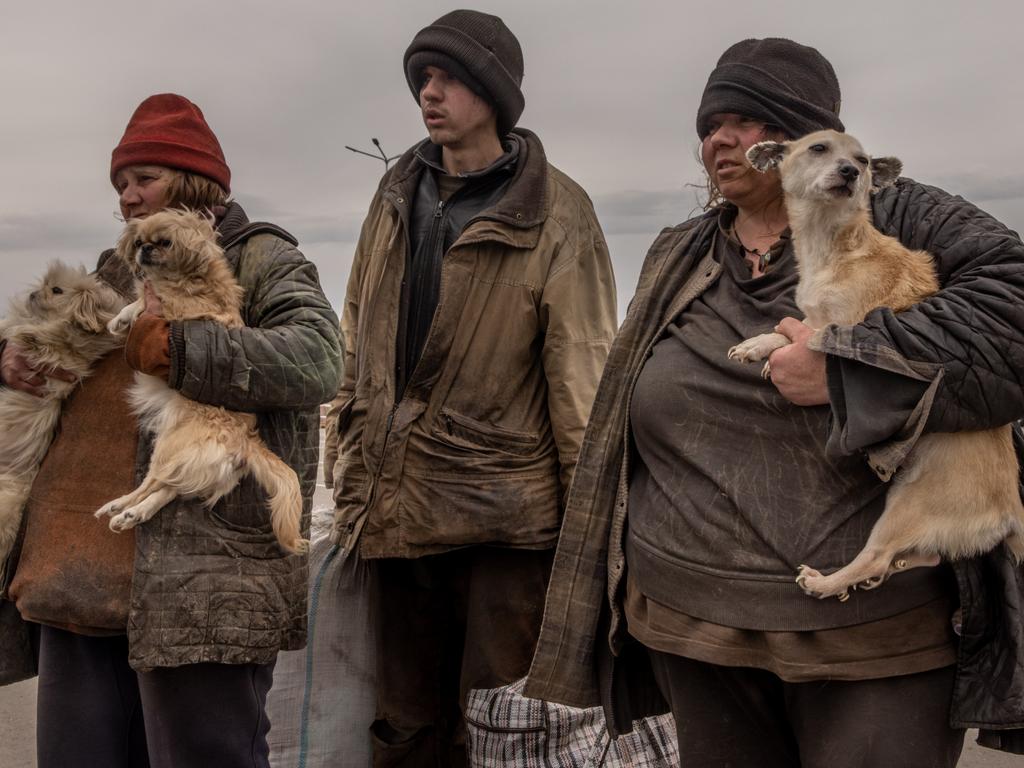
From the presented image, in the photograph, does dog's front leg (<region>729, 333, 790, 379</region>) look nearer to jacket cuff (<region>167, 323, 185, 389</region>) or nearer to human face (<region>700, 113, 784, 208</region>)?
human face (<region>700, 113, 784, 208</region>)

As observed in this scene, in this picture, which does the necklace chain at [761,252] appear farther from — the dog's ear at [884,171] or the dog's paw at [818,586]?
the dog's paw at [818,586]

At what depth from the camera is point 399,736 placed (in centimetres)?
287

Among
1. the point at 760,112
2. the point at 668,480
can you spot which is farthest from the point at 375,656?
the point at 760,112

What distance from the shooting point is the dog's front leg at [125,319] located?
219 cm

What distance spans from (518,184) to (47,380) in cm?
131

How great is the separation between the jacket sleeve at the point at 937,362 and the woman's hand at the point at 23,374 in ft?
5.35

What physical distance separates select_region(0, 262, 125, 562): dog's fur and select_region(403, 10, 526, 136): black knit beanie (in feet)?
3.73

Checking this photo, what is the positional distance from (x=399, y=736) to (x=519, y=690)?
0.41 m

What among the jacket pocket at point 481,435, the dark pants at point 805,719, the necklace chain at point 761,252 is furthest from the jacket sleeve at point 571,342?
the dark pants at point 805,719

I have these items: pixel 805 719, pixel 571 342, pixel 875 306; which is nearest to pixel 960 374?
pixel 875 306

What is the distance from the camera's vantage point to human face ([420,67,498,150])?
9.13 feet

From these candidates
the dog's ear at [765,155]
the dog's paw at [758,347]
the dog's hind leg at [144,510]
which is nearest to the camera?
the dog's paw at [758,347]

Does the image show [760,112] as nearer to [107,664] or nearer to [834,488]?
[834,488]

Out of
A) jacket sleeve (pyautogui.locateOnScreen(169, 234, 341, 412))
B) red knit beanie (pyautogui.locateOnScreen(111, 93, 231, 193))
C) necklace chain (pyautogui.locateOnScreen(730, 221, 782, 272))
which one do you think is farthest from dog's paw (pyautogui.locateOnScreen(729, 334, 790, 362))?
red knit beanie (pyautogui.locateOnScreen(111, 93, 231, 193))
